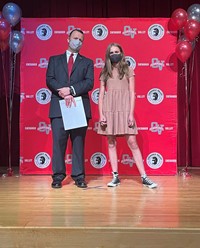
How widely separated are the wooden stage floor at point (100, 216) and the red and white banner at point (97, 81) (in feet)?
2.61

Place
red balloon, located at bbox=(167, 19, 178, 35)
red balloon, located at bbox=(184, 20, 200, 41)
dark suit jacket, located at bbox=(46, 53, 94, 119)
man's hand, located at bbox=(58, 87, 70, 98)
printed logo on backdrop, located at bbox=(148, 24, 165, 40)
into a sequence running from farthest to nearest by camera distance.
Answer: printed logo on backdrop, located at bbox=(148, 24, 165, 40) → red balloon, located at bbox=(167, 19, 178, 35) → red balloon, located at bbox=(184, 20, 200, 41) → dark suit jacket, located at bbox=(46, 53, 94, 119) → man's hand, located at bbox=(58, 87, 70, 98)

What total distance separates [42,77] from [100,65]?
686mm

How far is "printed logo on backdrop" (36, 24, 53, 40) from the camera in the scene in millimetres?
4617

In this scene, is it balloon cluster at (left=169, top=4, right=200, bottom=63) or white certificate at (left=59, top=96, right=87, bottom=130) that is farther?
balloon cluster at (left=169, top=4, right=200, bottom=63)

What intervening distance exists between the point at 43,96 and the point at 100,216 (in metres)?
2.28

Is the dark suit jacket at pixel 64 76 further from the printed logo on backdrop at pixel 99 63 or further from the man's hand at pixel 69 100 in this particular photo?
the printed logo on backdrop at pixel 99 63

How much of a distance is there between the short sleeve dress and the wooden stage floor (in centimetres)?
56

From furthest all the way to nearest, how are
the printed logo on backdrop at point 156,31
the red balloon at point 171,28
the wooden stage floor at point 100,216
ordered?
1. the printed logo on backdrop at point 156,31
2. the red balloon at point 171,28
3. the wooden stage floor at point 100,216

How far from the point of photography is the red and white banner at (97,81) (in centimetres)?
461

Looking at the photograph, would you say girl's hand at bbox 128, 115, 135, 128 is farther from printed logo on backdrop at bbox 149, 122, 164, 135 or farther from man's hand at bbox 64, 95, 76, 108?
printed logo on backdrop at bbox 149, 122, 164, 135

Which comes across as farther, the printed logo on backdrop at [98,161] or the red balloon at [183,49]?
the printed logo on backdrop at [98,161]

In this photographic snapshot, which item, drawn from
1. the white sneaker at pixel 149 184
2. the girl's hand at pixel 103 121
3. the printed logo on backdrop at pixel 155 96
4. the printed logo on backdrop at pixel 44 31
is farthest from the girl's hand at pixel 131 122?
the printed logo on backdrop at pixel 44 31

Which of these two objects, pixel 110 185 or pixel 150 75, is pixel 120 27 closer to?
pixel 150 75

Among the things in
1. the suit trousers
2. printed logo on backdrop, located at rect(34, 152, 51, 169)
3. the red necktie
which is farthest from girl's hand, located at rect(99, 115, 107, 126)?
printed logo on backdrop, located at rect(34, 152, 51, 169)
